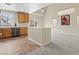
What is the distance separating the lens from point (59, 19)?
2426mm

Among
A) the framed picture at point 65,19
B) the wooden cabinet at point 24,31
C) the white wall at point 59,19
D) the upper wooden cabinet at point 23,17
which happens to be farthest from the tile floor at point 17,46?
the framed picture at point 65,19

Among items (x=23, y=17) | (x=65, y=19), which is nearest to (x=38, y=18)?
(x=23, y=17)

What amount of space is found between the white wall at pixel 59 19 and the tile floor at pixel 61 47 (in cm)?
11

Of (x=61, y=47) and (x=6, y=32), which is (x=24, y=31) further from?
(x=61, y=47)

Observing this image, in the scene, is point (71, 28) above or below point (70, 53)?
above

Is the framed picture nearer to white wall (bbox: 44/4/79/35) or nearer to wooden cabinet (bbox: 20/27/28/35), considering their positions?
white wall (bbox: 44/4/79/35)

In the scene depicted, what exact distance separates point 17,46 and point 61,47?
0.77m

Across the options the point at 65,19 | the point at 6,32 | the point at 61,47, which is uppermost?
the point at 65,19

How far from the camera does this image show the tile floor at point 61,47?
231cm

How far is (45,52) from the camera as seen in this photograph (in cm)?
233

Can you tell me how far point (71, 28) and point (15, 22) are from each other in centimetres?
102
